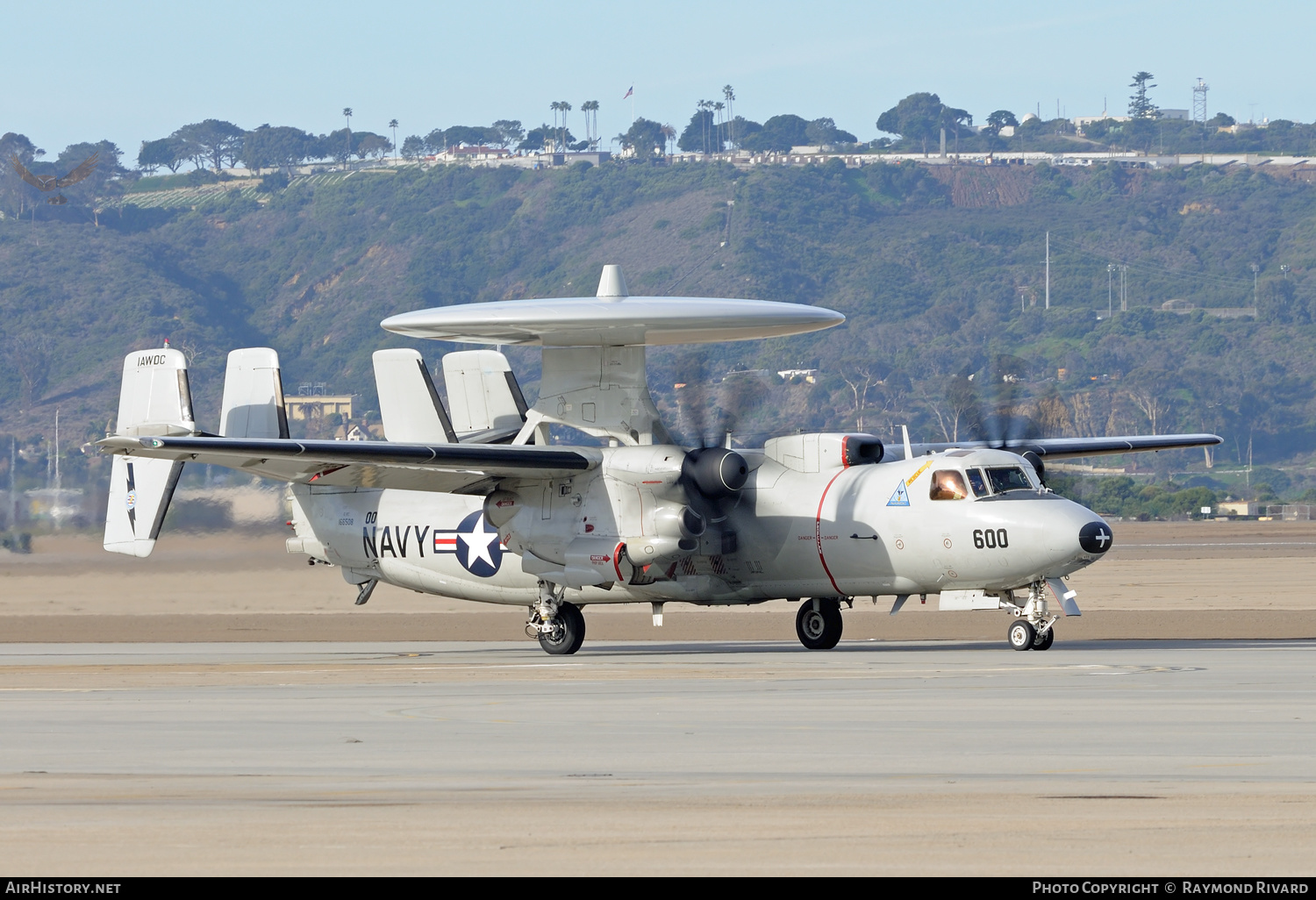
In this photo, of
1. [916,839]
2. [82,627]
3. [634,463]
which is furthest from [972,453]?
[82,627]

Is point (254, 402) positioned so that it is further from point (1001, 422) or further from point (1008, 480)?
point (1008, 480)

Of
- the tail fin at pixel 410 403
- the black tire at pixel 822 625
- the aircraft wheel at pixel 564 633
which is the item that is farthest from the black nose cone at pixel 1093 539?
the tail fin at pixel 410 403

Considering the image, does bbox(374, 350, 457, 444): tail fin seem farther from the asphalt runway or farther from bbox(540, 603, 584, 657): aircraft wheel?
the asphalt runway

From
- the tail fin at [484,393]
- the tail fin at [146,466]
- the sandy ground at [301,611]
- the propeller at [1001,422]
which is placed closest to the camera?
the propeller at [1001,422]

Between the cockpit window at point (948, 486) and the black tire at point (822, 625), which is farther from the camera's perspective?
the black tire at point (822, 625)

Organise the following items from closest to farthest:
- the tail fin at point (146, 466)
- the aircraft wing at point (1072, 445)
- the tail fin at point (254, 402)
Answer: the aircraft wing at point (1072, 445) → the tail fin at point (146, 466) → the tail fin at point (254, 402)

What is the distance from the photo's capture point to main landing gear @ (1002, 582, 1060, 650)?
2725 cm

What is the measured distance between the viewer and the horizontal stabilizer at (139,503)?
32094 millimetres

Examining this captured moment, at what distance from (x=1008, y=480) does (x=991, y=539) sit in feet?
3.87

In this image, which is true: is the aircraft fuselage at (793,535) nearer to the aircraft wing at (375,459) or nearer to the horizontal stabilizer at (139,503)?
the aircraft wing at (375,459)

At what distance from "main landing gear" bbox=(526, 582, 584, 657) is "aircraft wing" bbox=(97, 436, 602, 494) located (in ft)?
6.88

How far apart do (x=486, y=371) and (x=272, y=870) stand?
2466cm

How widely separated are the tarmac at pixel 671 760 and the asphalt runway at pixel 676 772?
0.04 metres

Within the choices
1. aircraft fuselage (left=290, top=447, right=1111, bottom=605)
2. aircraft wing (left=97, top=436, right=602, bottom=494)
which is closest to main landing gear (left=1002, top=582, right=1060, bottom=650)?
aircraft fuselage (left=290, top=447, right=1111, bottom=605)
